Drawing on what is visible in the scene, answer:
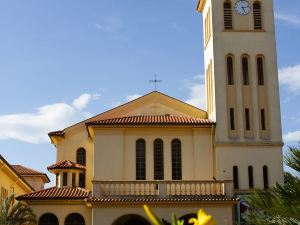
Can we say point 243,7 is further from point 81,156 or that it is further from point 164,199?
point 81,156

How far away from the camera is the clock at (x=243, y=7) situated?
38312mm

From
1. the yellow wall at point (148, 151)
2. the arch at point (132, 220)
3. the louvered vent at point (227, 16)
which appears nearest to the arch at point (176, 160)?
the yellow wall at point (148, 151)

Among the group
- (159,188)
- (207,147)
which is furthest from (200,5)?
(159,188)

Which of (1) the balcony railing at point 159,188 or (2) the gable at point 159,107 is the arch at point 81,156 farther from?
(1) the balcony railing at point 159,188

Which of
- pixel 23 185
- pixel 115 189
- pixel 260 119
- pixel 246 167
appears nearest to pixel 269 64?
pixel 260 119

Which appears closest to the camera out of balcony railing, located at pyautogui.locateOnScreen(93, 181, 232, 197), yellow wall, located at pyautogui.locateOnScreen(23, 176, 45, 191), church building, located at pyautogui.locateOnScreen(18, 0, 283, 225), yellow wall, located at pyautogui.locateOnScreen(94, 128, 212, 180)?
balcony railing, located at pyautogui.locateOnScreen(93, 181, 232, 197)

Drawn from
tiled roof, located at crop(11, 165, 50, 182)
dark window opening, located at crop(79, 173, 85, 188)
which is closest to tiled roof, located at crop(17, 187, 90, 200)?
dark window opening, located at crop(79, 173, 85, 188)

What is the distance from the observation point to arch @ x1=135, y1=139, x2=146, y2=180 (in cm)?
3619

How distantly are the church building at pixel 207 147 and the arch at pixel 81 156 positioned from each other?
866 mm

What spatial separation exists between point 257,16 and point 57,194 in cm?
1713

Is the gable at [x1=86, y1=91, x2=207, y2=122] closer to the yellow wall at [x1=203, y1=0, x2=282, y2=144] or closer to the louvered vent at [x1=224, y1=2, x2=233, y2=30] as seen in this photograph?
the yellow wall at [x1=203, y1=0, x2=282, y2=144]

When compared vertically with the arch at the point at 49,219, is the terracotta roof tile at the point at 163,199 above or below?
above

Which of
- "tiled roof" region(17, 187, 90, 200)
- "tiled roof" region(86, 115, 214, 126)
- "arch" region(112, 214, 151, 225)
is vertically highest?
"tiled roof" region(86, 115, 214, 126)

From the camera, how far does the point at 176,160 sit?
36.4 m
